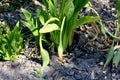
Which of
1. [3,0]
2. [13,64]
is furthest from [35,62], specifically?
[3,0]

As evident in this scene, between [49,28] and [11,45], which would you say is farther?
[11,45]

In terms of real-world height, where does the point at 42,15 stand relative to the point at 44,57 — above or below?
above

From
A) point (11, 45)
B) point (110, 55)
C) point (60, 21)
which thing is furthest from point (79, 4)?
point (11, 45)

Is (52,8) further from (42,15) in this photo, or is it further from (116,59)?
(116,59)

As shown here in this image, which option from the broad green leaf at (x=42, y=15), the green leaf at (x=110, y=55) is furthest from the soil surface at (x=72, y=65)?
the broad green leaf at (x=42, y=15)

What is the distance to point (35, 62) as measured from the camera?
2.71m

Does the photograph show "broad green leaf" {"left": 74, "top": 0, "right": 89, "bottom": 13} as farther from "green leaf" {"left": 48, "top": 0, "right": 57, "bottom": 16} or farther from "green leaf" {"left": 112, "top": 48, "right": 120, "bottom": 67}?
"green leaf" {"left": 112, "top": 48, "right": 120, "bottom": 67}

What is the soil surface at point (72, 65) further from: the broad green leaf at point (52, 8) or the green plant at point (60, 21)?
the broad green leaf at point (52, 8)

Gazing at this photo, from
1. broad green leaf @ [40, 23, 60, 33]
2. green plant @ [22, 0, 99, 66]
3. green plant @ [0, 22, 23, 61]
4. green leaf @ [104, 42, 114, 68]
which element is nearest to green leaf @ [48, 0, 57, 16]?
green plant @ [22, 0, 99, 66]

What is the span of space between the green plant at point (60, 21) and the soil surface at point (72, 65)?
0.10 meters

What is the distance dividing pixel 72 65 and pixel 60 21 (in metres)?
0.37

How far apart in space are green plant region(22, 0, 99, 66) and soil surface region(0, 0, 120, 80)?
10 centimetres

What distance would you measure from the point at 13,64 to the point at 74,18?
24.5 inches

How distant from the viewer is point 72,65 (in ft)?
8.85
